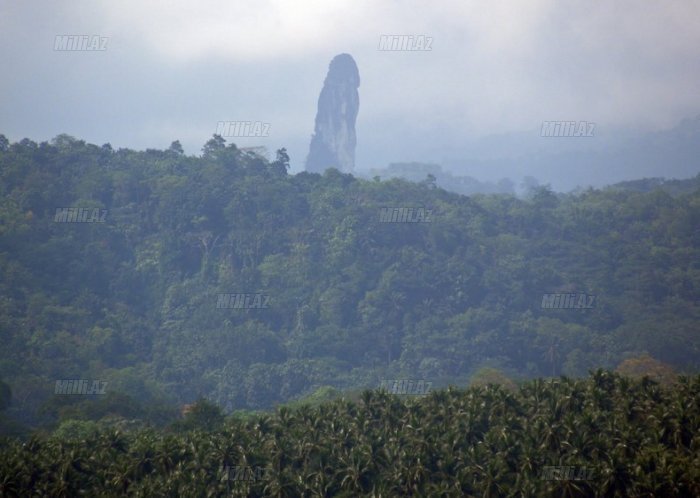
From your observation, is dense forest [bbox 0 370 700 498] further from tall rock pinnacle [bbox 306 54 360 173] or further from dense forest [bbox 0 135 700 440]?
tall rock pinnacle [bbox 306 54 360 173]

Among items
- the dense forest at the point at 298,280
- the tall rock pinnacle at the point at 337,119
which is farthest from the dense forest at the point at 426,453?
the tall rock pinnacle at the point at 337,119

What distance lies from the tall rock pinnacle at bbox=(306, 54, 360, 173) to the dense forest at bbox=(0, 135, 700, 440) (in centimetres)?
5232

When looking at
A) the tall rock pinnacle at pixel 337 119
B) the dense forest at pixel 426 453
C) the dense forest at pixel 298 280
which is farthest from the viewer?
the tall rock pinnacle at pixel 337 119

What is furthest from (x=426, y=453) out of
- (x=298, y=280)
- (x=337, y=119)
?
(x=337, y=119)

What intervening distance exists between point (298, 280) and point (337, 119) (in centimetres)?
7693

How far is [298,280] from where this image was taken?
10744cm

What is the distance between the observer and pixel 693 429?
46562mm

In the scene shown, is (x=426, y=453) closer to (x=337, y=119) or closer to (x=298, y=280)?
(x=298, y=280)

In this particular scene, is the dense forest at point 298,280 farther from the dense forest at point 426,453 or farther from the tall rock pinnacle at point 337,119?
the tall rock pinnacle at point 337,119

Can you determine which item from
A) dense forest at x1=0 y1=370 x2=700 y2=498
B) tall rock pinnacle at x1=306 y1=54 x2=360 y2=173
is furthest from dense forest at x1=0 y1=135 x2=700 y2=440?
tall rock pinnacle at x1=306 y1=54 x2=360 y2=173

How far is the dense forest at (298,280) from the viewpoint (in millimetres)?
92625

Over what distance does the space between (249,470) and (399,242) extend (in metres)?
67.7

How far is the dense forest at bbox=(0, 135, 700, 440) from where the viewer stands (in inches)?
3647

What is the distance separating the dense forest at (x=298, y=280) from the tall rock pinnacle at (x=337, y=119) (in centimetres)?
5232
